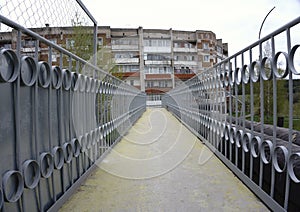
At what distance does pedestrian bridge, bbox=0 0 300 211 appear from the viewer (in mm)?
1064

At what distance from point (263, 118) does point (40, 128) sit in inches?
53.5

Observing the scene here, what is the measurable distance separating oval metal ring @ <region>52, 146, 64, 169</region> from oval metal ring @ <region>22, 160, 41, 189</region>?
0.72 feet

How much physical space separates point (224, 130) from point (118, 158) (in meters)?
1.23

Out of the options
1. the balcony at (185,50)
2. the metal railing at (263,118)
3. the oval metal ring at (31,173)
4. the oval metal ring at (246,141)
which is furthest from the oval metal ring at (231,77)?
the balcony at (185,50)

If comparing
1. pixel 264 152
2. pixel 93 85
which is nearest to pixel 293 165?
pixel 264 152

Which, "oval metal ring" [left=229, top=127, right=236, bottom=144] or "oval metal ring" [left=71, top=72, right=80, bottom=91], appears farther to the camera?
"oval metal ring" [left=229, top=127, right=236, bottom=144]

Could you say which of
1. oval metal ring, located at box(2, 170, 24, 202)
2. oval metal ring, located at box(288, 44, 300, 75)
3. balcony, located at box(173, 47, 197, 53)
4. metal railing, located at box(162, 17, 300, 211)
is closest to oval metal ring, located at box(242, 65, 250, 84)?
metal railing, located at box(162, 17, 300, 211)

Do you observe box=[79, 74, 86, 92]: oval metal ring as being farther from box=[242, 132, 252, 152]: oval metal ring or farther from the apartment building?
the apartment building

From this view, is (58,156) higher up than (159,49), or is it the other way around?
(159,49)

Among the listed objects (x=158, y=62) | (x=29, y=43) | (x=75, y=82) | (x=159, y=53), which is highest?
(x=159, y=53)

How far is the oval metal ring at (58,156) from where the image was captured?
137 centimetres

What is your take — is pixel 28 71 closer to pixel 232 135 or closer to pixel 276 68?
pixel 276 68

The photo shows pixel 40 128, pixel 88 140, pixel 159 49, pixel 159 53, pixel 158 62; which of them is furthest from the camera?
pixel 159 49

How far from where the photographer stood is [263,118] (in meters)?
1.56
